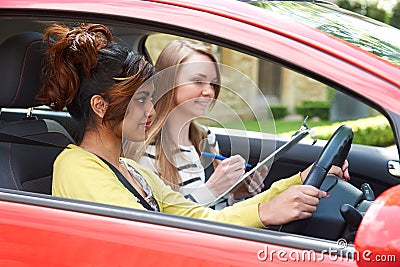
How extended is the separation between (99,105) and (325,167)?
0.70 meters

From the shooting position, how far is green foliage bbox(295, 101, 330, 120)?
512 inches

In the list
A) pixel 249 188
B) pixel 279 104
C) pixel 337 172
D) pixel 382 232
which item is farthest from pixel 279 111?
pixel 382 232

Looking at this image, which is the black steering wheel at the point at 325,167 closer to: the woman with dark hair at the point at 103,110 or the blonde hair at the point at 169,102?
A: the woman with dark hair at the point at 103,110

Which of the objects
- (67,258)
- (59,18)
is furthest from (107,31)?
(67,258)

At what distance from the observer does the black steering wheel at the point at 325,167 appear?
6.52 feet

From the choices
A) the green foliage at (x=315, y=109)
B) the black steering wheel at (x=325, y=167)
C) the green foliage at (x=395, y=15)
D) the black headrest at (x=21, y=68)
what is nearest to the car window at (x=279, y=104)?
the green foliage at (x=315, y=109)

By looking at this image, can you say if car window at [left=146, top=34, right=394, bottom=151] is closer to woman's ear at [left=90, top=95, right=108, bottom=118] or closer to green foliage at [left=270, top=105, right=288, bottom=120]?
green foliage at [left=270, top=105, right=288, bottom=120]

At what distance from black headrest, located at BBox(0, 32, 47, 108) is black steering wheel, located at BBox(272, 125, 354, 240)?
0.94 metres

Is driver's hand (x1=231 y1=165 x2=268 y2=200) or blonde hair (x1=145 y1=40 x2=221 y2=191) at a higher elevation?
blonde hair (x1=145 y1=40 x2=221 y2=191)

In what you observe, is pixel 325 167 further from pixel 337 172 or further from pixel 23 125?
pixel 23 125

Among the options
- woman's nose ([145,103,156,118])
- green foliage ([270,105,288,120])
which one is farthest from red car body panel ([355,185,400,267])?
green foliage ([270,105,288,120])

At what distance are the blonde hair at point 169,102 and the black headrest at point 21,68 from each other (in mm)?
399

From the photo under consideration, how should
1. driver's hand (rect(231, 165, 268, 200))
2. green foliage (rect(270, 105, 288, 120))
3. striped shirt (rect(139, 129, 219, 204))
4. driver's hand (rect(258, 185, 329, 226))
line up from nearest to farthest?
driver's hand (rect(258, 185, 329, 226)), striped shirt (rect(139, 129, 219, 204)), driver's hand (rect(231, 165, 268, 200)), green foliage (rect(270, 105, 288, 120))

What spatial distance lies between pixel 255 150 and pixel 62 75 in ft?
3.10
